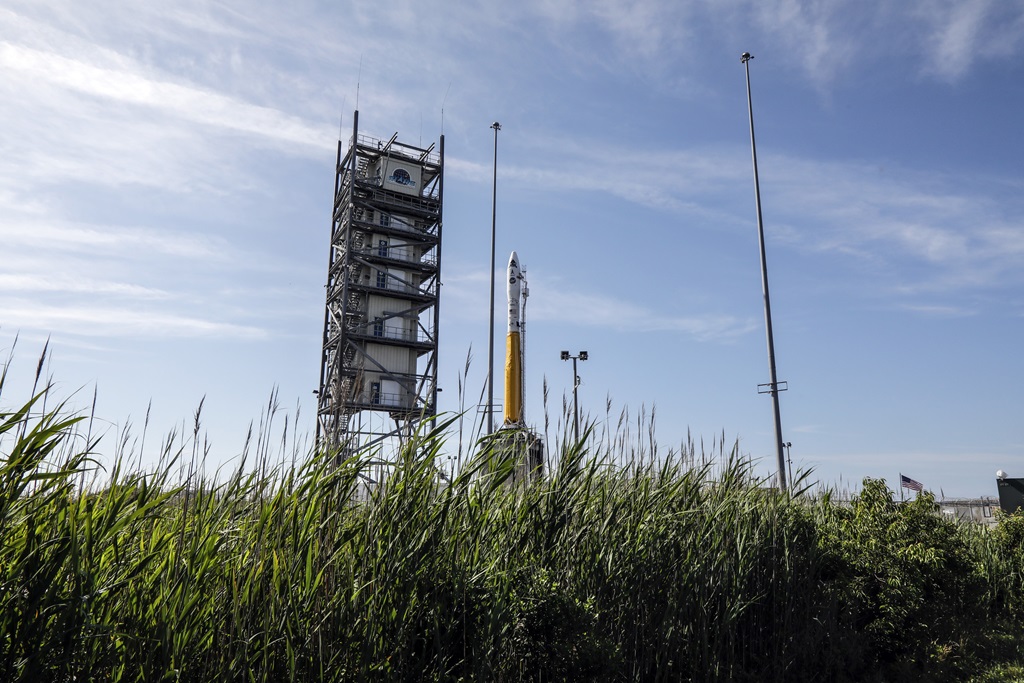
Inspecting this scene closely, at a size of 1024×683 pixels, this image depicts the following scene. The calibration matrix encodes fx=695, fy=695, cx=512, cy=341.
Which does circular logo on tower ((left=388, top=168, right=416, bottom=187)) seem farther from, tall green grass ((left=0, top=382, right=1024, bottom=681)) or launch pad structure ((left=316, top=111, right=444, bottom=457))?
tall green grass ((left=0, top=382, right=1024, bottom=681))

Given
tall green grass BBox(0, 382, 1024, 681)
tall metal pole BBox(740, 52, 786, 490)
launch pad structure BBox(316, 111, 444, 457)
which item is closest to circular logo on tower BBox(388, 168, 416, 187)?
launch pad structure BBox(316, 111, 444, 457)

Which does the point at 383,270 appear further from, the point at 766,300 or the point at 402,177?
the point at 766,300

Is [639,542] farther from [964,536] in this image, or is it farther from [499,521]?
[964,536]

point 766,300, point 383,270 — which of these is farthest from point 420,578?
point 383,270

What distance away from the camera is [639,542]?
489 cm

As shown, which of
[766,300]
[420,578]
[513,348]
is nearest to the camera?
[420,578]

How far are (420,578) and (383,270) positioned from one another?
113 ft

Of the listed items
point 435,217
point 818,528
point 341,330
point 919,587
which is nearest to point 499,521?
point 818,528

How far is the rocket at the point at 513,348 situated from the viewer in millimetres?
23125

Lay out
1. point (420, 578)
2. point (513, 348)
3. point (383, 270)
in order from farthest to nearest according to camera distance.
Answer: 1. point (383, 270)
2. point (513, 348)
3. point (420, 578)

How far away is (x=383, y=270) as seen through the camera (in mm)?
37000

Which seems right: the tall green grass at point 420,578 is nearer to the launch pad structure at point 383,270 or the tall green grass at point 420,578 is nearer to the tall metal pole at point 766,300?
the tall metal pole at point 766,300

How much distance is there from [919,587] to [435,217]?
3444 cm

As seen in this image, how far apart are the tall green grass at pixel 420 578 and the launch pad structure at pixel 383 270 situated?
3007cm
